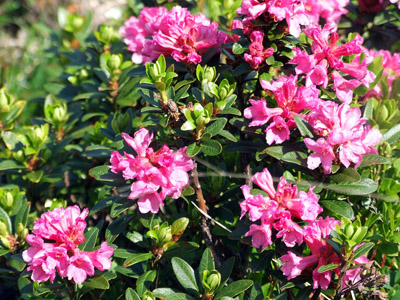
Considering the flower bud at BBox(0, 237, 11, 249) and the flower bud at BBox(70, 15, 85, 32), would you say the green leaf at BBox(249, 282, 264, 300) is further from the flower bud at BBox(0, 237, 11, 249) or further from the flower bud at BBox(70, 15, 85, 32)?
the flower bud at BBox(70, 15, 85, 32)

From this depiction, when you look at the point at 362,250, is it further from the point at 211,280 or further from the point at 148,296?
the point at 148,296

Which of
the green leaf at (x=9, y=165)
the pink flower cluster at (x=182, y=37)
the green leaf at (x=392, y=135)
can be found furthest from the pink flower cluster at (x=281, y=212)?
the green leaf at (x=9, y=165)

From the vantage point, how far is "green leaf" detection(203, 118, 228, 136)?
6.57 ft

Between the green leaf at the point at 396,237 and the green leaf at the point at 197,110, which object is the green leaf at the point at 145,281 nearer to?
the green leaf at the point at 197,110

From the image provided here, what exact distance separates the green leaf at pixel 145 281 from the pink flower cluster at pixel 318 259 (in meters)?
0.53

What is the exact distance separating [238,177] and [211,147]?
41 centimetres

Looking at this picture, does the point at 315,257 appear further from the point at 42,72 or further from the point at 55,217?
the point at 42,72

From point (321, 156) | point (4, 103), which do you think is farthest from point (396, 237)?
point (4, 103)

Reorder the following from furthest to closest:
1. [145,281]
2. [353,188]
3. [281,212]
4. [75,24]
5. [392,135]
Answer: [75,24], [392,135], [145,281], [353,188], [281,212]

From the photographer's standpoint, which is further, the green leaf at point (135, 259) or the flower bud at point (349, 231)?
the green leaf at point (135, 259)

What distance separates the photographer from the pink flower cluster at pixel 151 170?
191cm

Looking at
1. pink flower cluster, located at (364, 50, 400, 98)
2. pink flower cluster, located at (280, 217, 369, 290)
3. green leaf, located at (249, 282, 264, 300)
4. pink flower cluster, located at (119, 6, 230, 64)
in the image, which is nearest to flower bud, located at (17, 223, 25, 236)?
pink flower cluster, located at (119, 6, 230, 64)

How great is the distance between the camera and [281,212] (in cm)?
182

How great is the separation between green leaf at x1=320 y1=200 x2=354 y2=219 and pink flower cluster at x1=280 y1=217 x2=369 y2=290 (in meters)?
0.07
